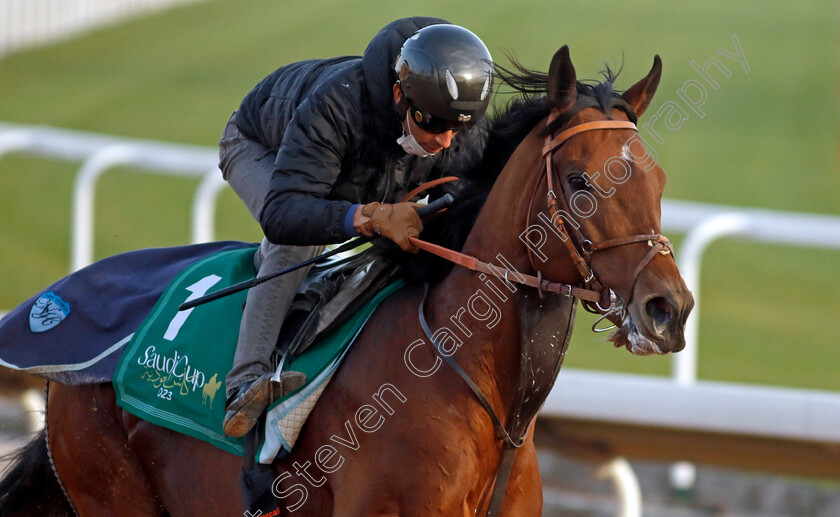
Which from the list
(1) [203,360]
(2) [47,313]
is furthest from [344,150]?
(2) [47,313]

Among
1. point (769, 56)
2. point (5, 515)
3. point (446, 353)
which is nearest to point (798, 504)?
point (446, 353)

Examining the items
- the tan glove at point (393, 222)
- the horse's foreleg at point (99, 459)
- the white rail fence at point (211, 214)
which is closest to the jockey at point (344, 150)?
the tan glove at point (393, 222)

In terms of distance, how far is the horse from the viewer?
2596mm

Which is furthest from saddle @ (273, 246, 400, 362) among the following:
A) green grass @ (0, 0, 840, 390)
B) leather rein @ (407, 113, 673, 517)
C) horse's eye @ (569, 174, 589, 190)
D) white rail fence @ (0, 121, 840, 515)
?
green grass @ (0, 0, 840, 390)

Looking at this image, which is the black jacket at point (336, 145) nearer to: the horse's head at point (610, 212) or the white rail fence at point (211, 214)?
the horse's head at point (610, 212)

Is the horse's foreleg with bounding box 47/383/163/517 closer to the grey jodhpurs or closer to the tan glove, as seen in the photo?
the grey jodhpurs

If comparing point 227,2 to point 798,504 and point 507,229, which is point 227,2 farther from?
point 507,229

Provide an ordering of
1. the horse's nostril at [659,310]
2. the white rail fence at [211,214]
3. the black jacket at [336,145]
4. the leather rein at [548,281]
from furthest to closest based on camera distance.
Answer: the white rail fence at [211,214]
the black jacket at [336,145]
the leather rein at [548,281]
the horse's nostril at [659,310]

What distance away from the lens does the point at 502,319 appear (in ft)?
9.55

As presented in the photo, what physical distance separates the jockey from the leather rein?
22 centimetres

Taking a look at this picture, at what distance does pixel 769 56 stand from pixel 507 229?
756 inches

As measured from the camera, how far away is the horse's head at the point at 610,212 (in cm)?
249

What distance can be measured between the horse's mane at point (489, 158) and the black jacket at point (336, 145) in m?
0.07

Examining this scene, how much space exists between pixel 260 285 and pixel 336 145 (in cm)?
53
